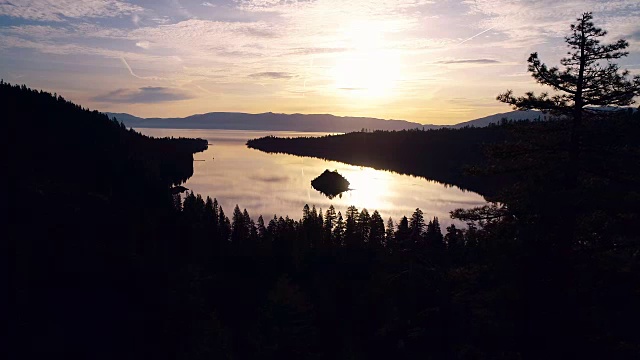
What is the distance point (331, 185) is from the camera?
493 ft

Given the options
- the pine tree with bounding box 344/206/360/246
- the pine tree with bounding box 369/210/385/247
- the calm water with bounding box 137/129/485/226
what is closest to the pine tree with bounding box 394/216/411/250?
the pine tree with bounding box 369/210/385/247

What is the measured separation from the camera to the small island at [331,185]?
147625 millimetres

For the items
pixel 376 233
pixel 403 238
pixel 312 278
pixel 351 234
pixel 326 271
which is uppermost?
pixel 351 234

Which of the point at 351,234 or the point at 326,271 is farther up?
the point at 351,234

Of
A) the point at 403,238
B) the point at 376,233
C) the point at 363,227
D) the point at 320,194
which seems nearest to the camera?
the point at 403,238

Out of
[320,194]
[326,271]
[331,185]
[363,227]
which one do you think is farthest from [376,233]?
[331,185]

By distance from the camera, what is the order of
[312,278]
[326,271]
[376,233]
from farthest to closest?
[376,233] → [326,271] → [312,278]

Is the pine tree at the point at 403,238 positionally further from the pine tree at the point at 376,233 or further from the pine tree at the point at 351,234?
the pine tree at the point at 351,234

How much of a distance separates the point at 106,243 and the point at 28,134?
53402 mm

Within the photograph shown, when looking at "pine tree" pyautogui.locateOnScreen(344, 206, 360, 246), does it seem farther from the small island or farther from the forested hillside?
the small island

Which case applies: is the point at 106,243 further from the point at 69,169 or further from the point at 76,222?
the point at 69,169

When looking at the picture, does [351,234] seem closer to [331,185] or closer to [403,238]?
[403,238]

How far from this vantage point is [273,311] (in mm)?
24938

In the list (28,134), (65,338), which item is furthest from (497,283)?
(28,134)
